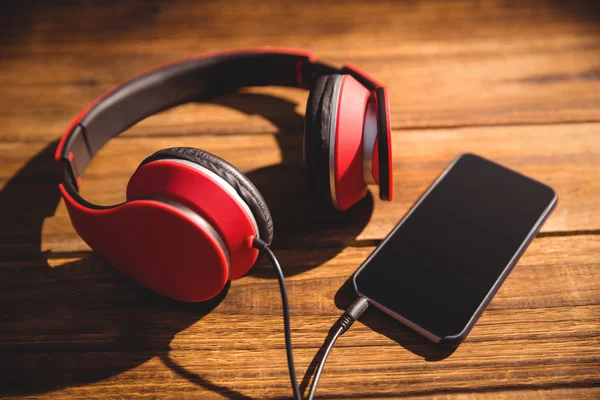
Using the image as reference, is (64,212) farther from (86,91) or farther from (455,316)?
(455,316)

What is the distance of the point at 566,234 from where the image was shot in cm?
93

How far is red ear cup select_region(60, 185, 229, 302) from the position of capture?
27.4 inches

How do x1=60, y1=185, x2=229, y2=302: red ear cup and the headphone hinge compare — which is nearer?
x1=60, y1=185, x2=229, y2=302: red ear cup

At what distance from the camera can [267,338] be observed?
32.0 inches

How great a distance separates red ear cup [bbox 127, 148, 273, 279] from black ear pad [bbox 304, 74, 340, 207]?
11 cm

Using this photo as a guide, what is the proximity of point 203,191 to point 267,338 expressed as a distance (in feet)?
0.81

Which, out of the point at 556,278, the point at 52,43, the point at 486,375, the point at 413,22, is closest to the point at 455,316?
the point at 486,375

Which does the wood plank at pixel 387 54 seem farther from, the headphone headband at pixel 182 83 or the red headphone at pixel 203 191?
the red headphone at pixel 203 191

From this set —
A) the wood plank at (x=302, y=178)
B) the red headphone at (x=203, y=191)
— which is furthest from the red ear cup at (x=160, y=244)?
the wood plank at (x=302, y=178)

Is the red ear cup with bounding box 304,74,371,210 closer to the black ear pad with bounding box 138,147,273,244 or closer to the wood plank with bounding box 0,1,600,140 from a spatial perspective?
the black ear pad with bounding box 138,147,273,244

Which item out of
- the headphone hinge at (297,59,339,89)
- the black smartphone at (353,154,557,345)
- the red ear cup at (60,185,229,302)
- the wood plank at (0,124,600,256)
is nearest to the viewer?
the red ear cup at (60,185,229,302)

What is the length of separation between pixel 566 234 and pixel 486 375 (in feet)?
1.00

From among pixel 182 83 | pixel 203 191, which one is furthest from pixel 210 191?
pixel 182 83

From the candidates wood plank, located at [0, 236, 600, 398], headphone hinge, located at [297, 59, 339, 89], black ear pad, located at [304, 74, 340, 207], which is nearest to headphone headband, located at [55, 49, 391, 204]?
headphone hinge, located at [297, 59, 339, 89]
